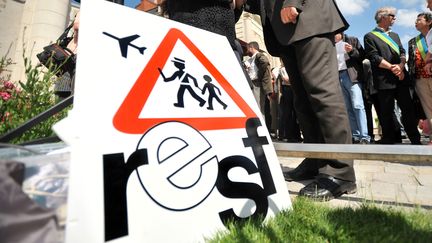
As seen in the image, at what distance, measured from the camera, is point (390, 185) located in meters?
1.97

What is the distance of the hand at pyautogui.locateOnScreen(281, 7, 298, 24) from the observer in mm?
1751

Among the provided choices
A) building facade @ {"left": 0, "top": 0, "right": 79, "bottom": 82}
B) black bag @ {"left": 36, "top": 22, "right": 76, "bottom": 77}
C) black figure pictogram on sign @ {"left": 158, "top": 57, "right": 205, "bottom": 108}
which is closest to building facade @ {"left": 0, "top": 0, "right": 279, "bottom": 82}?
building facade @ {"left": 0, "top": 0, "right": 79, "bottom": 82}

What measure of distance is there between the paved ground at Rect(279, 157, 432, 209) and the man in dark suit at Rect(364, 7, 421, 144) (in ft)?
3.76

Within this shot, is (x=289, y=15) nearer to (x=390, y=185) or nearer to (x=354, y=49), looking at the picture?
(x=390, y=185)

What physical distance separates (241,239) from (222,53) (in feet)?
2.89

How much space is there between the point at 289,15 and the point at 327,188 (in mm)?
1024

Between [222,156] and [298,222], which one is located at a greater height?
[222,156]

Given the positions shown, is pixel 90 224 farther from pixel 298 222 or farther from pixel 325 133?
pixel 325 133

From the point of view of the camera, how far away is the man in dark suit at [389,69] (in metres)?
3.58

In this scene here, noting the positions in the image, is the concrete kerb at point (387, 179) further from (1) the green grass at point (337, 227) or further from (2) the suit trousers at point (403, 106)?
(2) the suit trousers at point (403, 106)

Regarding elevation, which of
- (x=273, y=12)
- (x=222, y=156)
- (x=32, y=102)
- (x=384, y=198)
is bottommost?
(x=384, y=198)

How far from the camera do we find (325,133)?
1.78m

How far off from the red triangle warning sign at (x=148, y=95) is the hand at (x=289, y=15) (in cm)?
70

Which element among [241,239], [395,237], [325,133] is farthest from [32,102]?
[395,237]
